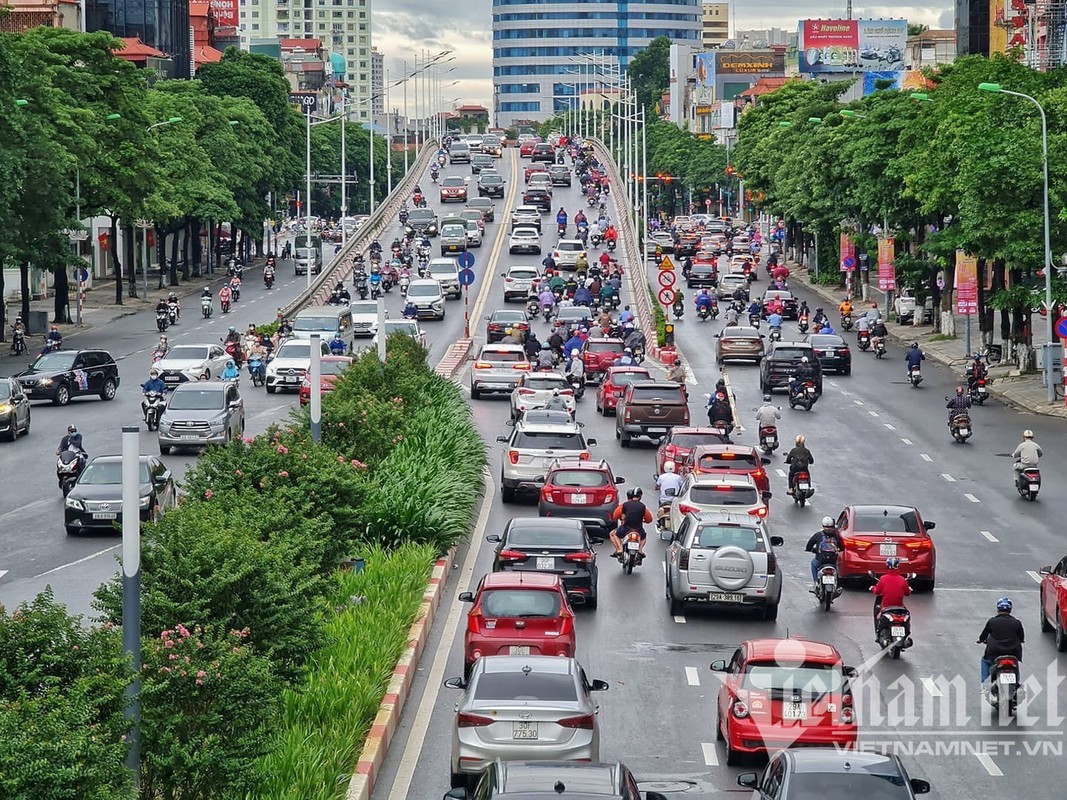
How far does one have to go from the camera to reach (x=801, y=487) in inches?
1478

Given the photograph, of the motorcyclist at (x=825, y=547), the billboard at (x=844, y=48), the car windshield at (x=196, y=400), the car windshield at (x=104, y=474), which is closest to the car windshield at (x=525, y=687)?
the motorcyclist at (x=825, y=547)

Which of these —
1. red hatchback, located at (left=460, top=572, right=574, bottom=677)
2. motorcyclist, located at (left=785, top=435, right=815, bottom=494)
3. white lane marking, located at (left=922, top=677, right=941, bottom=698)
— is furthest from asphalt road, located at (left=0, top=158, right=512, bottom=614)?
motorcyclist, located at (left=785, top=435, right=815, bottom=494)

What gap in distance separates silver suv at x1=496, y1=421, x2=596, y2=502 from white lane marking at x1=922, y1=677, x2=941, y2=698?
561 inches

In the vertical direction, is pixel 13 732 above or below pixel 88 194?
below

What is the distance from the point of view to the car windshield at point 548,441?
3800 cm

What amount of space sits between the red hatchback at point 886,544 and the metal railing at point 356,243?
52.0 m

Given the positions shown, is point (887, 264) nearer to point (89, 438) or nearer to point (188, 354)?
point (188, 354)

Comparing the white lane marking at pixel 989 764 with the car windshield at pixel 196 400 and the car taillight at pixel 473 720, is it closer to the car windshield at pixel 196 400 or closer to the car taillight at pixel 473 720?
the car taillight at pixel 473 720

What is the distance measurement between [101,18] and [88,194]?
158ft

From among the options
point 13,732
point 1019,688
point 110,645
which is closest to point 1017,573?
point 1019,688

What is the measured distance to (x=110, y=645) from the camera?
14219 mm

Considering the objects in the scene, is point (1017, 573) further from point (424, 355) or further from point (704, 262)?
point (704, 262)

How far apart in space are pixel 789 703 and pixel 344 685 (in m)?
4.49

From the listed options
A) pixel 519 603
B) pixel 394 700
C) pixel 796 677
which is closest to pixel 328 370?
pixel 519 603
